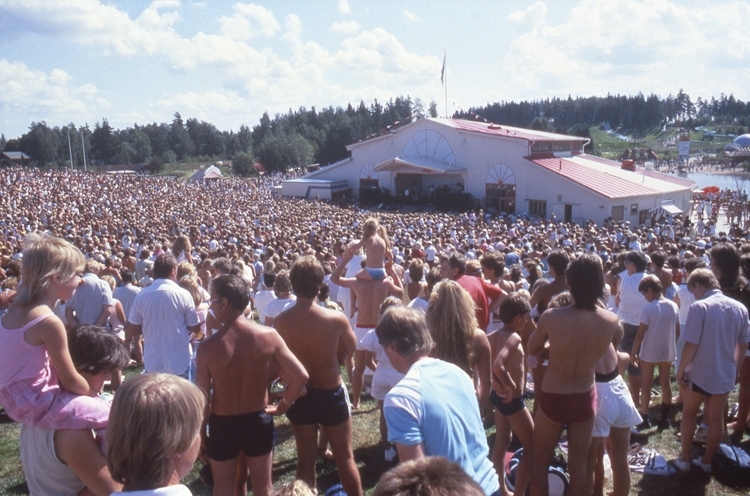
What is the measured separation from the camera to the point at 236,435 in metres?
3.46

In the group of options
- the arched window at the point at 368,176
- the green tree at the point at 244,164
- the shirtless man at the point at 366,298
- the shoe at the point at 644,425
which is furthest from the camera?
the green tree at the point at 244,164

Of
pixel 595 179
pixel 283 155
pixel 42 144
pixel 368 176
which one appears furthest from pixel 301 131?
pixel 595 179

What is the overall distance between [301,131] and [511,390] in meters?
104

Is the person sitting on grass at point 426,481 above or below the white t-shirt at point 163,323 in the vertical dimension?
above

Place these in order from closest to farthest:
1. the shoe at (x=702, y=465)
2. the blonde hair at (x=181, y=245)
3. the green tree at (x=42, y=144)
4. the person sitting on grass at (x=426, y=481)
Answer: the person sitting on grass at (x=426, y=481), the shoe at (x=702, y=465), the blonde hair at (x=181, y=245), the green tree at (x=42, y=144)

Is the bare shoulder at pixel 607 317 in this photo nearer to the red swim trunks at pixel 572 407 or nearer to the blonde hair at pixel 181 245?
the red swim trunks at pixel 572 407

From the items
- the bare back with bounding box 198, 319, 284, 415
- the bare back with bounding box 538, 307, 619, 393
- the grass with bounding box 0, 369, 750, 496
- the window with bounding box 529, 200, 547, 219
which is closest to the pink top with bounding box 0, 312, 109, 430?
the bare back with bounding box 198, 319, 284, 415

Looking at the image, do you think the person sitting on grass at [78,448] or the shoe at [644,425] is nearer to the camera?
the person sitting on grass at [78,448]

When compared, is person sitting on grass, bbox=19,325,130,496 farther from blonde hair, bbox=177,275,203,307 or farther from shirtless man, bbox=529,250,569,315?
shirtless man, bbox=529,250,569,315

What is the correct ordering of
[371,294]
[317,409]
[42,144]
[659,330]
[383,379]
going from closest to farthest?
[317,409]
[383,379]
[659,330]
[371,294]
[42,144]

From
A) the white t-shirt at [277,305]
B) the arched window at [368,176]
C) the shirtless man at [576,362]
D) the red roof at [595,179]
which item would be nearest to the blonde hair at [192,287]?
the white t-shirt at [277,305]

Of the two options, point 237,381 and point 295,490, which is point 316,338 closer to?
point 237,381

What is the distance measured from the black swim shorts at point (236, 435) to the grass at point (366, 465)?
1332 mm

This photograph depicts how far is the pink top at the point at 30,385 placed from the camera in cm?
250
